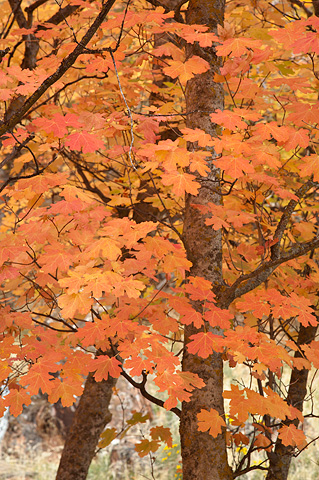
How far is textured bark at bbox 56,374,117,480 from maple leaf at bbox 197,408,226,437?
1.94 m

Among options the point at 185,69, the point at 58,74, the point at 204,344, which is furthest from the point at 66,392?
the point at 185,69

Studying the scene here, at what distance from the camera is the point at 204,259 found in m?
2.76

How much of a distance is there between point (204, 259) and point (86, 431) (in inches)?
99.0

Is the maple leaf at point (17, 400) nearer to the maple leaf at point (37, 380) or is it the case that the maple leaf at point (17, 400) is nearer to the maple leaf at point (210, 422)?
the maple leaf at point (37, 380)

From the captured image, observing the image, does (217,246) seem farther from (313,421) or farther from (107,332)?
(313,421)

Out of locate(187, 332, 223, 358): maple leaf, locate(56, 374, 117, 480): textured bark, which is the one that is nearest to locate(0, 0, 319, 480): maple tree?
locate(187, 332, 223, 358): maple leaf

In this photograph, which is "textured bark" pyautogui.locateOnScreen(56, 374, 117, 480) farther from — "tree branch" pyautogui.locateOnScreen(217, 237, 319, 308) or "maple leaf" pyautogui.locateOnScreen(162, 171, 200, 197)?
Answer: "maple leaf" pyautogui.locateOnScreen(162, 171, 200, 197)

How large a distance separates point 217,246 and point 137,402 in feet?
17.0

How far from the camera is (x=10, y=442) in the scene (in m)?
6.50

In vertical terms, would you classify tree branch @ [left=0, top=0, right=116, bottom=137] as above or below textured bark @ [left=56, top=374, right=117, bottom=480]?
above

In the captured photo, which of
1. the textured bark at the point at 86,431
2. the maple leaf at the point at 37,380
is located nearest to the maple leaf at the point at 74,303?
the maple leaf at the point at 37,380

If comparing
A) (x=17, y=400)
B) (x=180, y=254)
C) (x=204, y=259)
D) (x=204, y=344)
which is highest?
(x=204, y=259)

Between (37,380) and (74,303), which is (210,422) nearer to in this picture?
(37,380)

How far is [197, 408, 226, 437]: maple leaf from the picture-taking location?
240 centimetres
